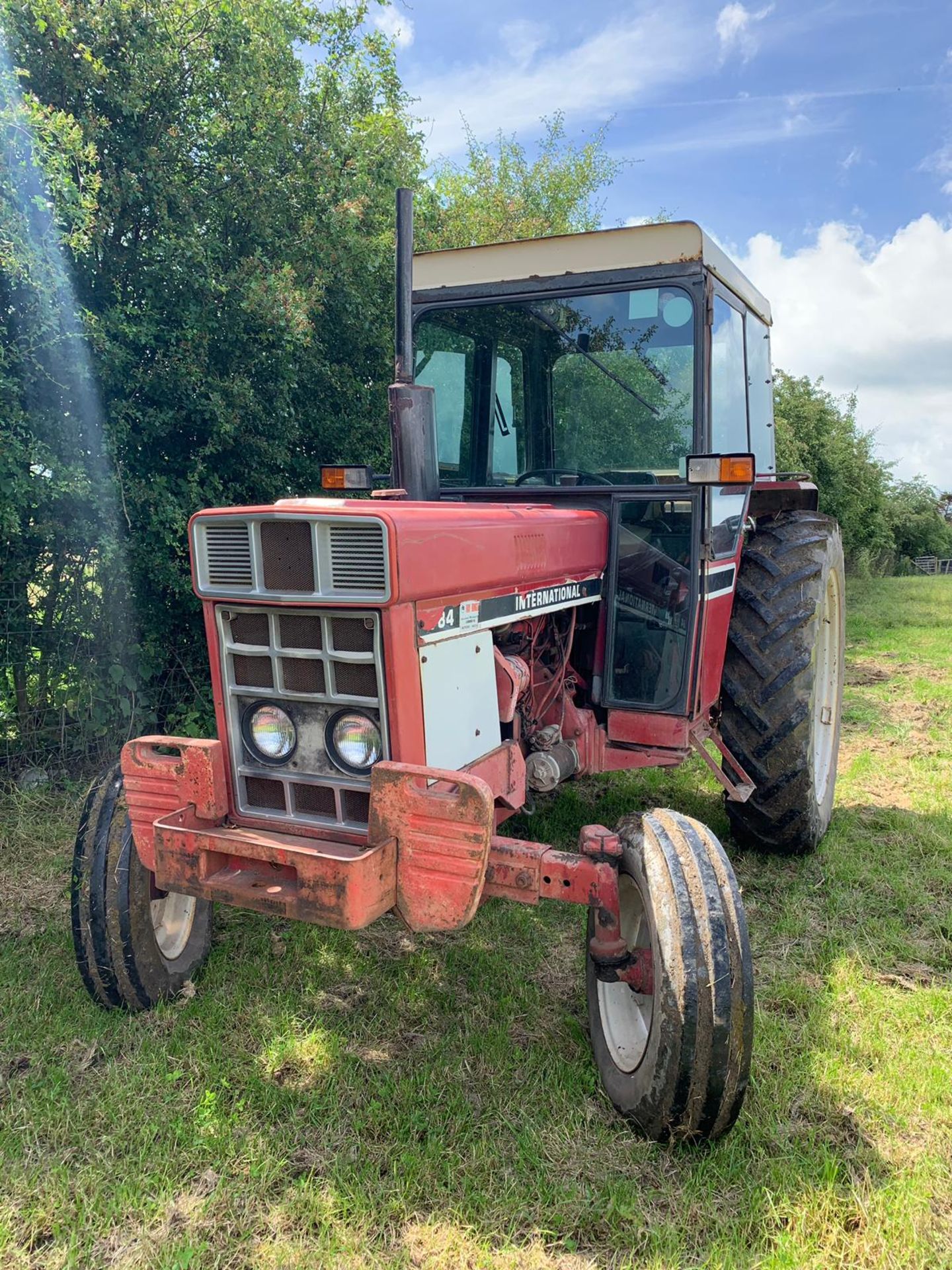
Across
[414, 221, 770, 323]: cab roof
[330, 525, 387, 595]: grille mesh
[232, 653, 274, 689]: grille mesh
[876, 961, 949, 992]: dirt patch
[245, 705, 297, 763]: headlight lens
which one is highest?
[414, 221, 770, 323]: cab roof

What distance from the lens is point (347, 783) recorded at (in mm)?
2350

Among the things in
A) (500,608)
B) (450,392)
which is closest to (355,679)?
(500,608)

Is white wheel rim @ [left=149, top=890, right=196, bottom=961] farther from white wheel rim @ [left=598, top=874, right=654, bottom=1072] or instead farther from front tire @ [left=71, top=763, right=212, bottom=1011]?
white wheel rim @ [left=598, top=874, right=654, bottom=1072]

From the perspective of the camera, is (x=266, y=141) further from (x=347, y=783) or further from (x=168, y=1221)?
(x=168, y=1221)

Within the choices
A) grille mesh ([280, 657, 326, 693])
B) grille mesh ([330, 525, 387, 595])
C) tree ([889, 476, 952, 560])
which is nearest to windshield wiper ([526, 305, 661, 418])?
grille mesh ([330, 525, 387, 595])

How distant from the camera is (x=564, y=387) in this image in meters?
3.48

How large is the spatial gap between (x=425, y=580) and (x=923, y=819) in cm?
334

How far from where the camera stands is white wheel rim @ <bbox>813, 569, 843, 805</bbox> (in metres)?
4.13

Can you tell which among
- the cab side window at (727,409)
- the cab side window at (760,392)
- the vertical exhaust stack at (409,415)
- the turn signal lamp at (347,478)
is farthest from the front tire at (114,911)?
the cab side window at (760,392)

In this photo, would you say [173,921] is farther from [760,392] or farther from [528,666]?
[760,392]

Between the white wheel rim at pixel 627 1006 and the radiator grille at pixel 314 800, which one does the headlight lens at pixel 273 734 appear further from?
the white wheel rim at pixel 627 1006

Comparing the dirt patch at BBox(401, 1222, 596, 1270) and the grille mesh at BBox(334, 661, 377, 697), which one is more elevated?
the grille mesh at BBox(334, 661, 377, 697)

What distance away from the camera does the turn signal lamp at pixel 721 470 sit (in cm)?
283

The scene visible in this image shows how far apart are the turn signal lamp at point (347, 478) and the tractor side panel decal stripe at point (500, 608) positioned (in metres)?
1.11
